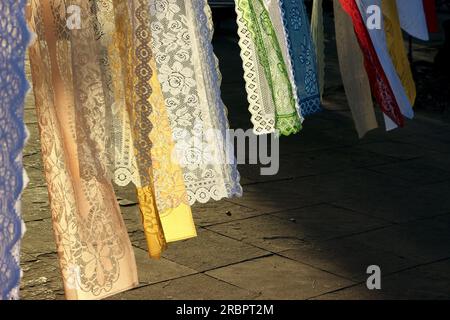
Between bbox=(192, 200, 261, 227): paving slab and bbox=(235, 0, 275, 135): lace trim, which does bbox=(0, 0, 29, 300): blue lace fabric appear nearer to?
bbox=(235, 0, 275, 135): lace trim

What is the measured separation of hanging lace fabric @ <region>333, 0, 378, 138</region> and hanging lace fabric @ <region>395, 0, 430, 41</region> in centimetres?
36

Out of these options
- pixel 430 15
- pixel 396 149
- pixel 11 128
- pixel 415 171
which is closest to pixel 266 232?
pixel 415 171

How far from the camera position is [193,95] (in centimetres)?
449

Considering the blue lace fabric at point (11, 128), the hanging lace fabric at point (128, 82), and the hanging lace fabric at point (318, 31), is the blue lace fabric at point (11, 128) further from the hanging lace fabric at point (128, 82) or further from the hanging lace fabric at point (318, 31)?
the hanging lace fabric at point (318, 31)

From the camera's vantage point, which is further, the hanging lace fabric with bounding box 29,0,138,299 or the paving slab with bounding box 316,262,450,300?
the paving slab with bounding box 316,262,450,300

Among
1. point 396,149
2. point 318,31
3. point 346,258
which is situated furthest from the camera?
point 396,149

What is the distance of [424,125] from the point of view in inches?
361

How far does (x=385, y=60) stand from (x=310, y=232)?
1057mm

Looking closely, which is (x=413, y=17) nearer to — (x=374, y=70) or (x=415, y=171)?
(x=374, y=70)

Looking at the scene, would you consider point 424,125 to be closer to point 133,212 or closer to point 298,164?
point 298,164

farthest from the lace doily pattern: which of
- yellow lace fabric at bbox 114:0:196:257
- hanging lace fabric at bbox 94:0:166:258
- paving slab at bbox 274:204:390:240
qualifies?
paving slab at bbox 274:204:390:240

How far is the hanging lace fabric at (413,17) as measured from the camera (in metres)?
6.35

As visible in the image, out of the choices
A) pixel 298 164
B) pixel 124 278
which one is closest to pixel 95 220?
pixel 124 278

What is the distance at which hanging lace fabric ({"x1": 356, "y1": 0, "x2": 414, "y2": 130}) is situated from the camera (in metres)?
5.86
